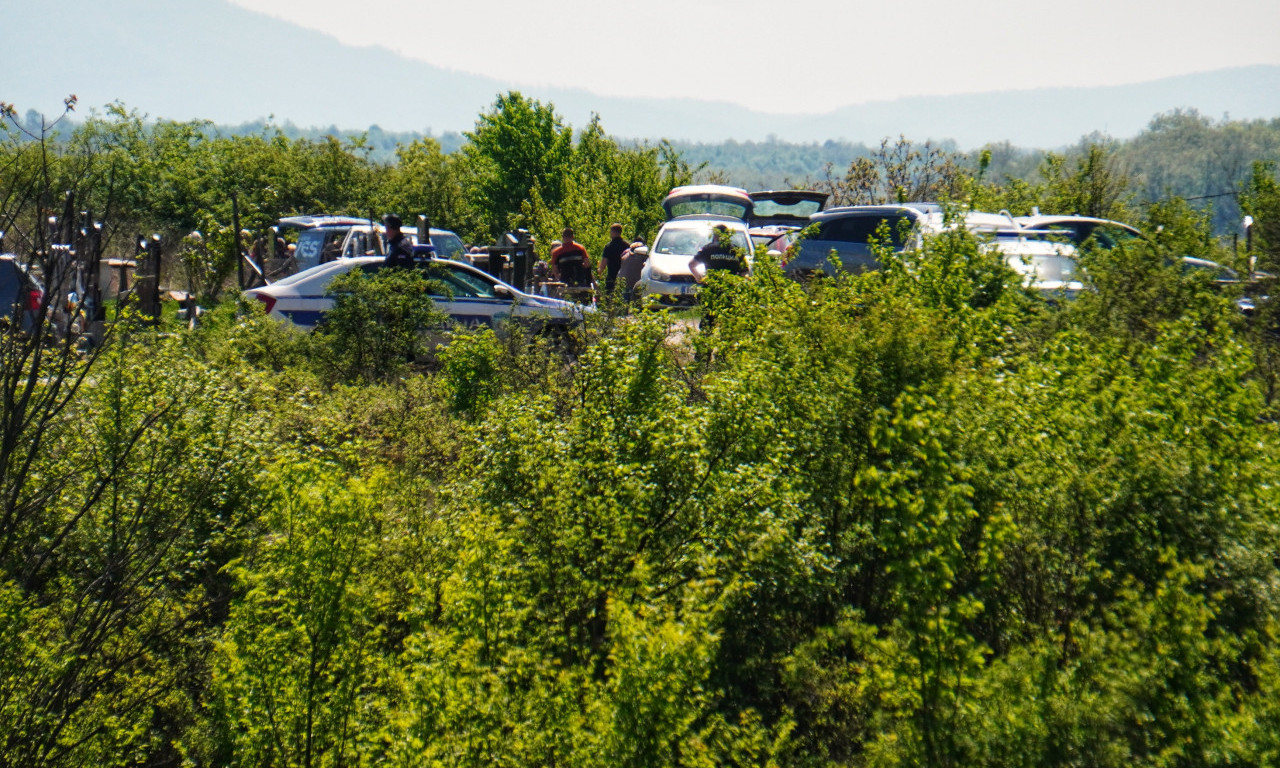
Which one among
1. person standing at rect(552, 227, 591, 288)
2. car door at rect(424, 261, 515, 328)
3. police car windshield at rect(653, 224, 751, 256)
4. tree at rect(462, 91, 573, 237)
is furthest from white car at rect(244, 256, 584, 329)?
tree at rect(462, 91, 573, 237)

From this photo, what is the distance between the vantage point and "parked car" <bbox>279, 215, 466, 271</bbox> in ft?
62.7

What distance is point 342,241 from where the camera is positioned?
20.0 metres

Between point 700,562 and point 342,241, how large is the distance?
16328mm

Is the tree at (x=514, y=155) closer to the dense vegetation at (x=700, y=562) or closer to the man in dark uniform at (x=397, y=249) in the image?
the man in dark uniform at (x=397, y=249)

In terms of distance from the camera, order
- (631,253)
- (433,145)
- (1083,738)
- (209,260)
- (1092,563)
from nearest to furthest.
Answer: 1. (1083,738)
2. (1092,563)
3. (631,253)
4. (209,260)
5. (433,145)

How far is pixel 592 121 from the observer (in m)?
38.2

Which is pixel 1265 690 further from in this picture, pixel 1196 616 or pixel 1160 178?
pixel 1160 178

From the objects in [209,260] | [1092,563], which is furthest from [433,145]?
[1092,563]

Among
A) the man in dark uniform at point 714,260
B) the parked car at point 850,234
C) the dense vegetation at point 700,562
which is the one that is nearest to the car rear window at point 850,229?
the parked car at point 850,234

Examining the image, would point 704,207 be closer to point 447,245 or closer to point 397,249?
point 447,245

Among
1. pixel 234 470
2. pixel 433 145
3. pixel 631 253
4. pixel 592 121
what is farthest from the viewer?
pixel 433 145

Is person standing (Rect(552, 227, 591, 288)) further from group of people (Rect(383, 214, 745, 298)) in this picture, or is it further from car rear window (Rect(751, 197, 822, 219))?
car rear window (Rect(751, 197, 822, 219))

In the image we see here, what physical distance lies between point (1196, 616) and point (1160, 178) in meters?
195

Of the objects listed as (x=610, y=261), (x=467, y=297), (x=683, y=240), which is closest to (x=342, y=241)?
(x=610, y=261)
